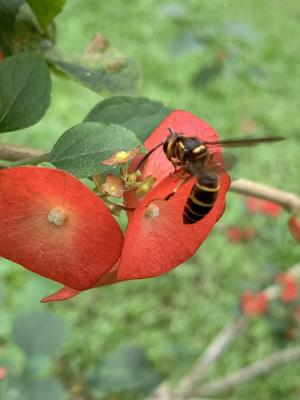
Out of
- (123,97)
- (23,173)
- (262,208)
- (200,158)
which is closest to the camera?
(23,173)

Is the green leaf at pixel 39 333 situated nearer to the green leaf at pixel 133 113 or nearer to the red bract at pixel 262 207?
the green leaf at pixel 133 113

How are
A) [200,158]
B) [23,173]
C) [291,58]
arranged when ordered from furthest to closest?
[291,58] < [200,158] < [23,173]

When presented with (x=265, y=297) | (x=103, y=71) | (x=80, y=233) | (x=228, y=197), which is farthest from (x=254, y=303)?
(x=80, y=233)

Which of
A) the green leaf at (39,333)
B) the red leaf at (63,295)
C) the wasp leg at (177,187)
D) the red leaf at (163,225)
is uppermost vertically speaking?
the wasp leg at (177,187)

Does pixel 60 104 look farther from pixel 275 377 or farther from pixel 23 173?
pixel 23 173

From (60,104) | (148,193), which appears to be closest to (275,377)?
(60,104)

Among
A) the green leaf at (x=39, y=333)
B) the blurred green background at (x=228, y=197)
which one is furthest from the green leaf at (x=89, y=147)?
the green leaf at (x=39, y=333)

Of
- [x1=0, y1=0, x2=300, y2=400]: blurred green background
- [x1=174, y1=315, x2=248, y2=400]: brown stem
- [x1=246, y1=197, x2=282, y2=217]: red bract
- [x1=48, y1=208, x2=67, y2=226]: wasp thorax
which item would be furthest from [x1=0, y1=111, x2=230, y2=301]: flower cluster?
[x1=246, y1=197, x2=282, y2=217]: red bract
